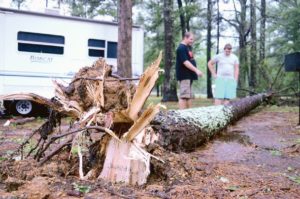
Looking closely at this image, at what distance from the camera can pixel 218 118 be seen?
18.2 feet

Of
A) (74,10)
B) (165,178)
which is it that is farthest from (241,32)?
(165,178)

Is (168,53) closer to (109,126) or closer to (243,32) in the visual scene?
(243,32)

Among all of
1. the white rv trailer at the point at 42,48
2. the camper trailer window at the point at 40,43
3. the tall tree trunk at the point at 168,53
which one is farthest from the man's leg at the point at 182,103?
the tall tree trunk at the point at 168,53

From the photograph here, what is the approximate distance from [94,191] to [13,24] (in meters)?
7.02

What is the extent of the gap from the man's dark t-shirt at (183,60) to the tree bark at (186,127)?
1.28 metres

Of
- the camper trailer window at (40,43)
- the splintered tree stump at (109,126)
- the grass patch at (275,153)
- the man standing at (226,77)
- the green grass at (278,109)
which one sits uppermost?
the camper trailer window at (40,43)

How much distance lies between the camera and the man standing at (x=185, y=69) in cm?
668

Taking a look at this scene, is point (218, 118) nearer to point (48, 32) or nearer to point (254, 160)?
point (254, 160)

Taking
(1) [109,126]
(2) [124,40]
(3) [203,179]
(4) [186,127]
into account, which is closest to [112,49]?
(2) [124,40]

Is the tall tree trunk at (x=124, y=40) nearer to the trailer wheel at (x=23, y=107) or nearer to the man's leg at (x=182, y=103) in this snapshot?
the trailer wheel at (x=23, y=107)

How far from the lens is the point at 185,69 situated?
688 cm

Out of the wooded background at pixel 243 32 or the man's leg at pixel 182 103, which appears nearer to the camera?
the man's leg at pixel 182 103

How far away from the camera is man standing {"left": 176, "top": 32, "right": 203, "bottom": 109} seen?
6.68 metres

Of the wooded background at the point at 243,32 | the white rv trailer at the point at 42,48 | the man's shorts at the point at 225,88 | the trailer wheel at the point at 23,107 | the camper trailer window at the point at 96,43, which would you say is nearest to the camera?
the man's shorts at the point at 225,88
